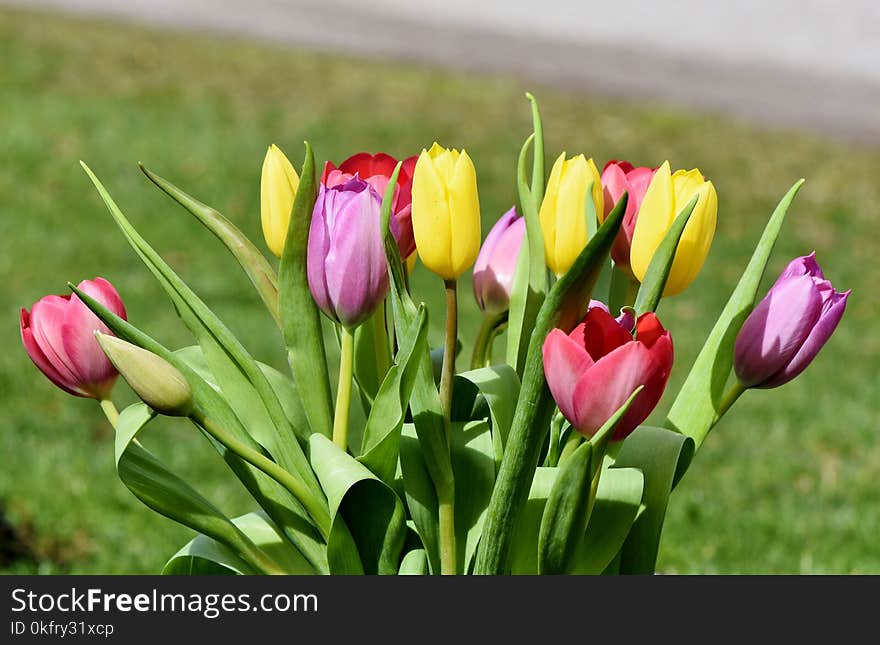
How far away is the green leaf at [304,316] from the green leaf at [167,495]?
0.39ft

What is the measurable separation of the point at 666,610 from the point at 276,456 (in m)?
0.32

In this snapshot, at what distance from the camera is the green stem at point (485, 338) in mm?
1070

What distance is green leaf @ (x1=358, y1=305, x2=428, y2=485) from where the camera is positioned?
88 centimetres

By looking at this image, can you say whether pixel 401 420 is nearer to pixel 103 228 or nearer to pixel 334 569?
pixel 334 569

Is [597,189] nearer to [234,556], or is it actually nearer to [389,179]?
[389,179]

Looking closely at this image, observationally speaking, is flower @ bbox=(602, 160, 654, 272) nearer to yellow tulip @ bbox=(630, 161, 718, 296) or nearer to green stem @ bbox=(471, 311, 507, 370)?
yellow tulip @ bbox=(630, 161, 718, 296)

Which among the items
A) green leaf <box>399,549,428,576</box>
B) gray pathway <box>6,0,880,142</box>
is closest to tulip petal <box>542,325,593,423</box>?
green leaf <box>399,549,428,576</box>

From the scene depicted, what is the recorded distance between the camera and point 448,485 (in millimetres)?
902

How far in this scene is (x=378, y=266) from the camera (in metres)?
0.88

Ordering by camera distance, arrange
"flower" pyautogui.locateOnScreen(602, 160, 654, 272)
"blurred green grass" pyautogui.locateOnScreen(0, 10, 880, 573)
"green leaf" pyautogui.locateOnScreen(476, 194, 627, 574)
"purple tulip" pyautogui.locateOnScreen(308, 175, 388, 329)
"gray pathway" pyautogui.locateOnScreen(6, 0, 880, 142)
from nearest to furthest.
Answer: "green leaf" pyautogui.locateOnScreen(476, 194, 627, 574) → "purple tulip" pyautogui.locateOnScreen(308, 175, 388, 329) → "flower" pyautogui.locateOnScreen(602, 160, 654, 272) → "blurred green grass" pyautogui.locateOnScreen(0, 10, 880, 573) → "gray pathway" pyautogui.locateOnScreen(6, 0, 880, 142)

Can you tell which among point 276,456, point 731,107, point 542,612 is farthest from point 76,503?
point 731,107

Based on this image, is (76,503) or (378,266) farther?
(76,503)

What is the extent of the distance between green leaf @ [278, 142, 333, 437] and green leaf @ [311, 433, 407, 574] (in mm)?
66

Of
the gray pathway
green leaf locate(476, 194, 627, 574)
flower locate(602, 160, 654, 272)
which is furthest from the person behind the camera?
the gray pathway
